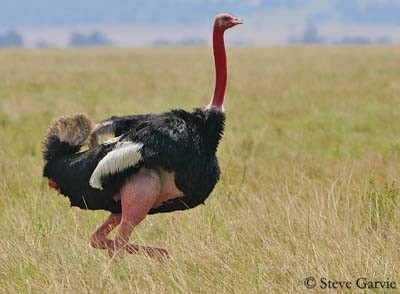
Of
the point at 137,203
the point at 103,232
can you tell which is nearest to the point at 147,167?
the point at 137,203

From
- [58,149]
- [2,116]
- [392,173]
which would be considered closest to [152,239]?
[58,149]

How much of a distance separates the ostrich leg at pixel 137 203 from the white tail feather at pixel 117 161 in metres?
0.12

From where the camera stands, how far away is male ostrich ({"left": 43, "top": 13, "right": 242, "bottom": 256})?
4.50m

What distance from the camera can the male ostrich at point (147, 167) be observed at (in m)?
4.50

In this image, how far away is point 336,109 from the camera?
15.9 metres

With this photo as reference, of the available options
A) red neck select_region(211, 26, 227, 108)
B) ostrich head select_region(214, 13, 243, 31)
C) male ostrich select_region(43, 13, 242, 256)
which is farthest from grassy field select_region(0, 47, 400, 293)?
ostrich head select_region(214, 13, 243, 31)

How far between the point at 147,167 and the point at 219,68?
0.74 metres

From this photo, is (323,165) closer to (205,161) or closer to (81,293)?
(205,161)

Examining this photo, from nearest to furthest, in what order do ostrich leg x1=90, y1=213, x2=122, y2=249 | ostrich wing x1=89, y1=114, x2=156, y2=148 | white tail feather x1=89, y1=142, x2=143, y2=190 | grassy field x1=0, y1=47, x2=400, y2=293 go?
1. grassy field x1=0, y1=47, x2=400, y2=293
2. white tail feather x1=89, y1=142, x2=143, y2=190
3. ostrich leg x1=90, y1=213, x2=122, y2=249
4. ostrich wing x1=89, y1=114, x2=156, y2=148

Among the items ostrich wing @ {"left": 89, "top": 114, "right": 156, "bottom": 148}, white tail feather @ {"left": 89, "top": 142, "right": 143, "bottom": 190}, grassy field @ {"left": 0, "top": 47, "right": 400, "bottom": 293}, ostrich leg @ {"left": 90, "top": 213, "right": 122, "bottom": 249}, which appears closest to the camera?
grassy field @ {"left": 0, "top": 47, "right": 400, "bottom": 293}

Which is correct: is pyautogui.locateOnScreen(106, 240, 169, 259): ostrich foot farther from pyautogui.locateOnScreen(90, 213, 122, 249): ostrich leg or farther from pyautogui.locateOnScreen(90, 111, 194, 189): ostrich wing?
pyautogui.locateOnScreen(90, 111, 194, 189): ostrich wing

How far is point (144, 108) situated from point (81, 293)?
12180 millimetres

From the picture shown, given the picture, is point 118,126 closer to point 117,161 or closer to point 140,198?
point 117,161

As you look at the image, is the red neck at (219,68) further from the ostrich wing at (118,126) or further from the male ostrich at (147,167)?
the ostrich wing at (118,126)
